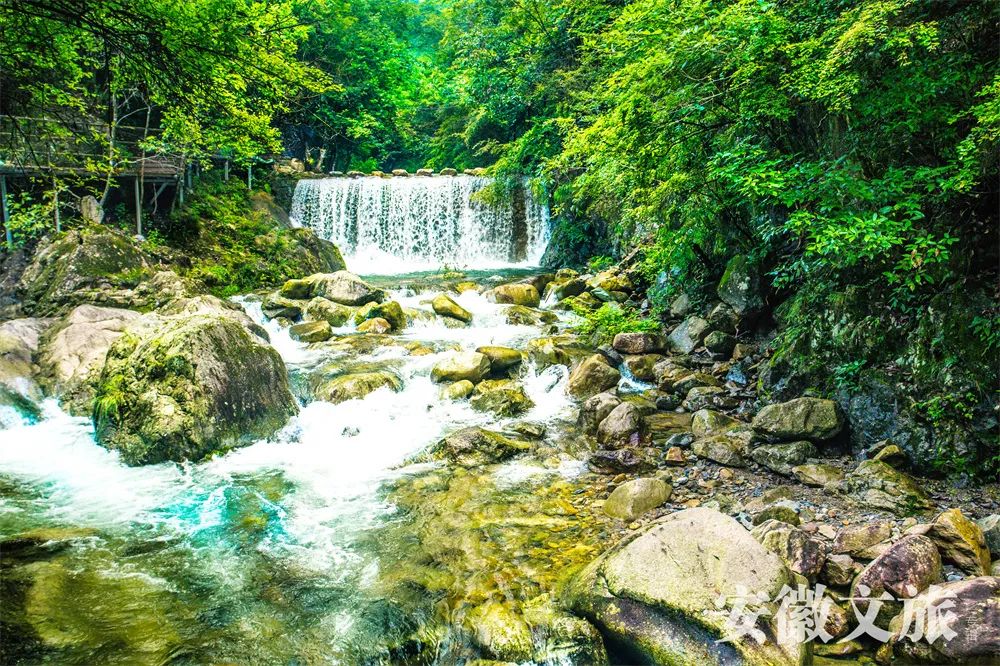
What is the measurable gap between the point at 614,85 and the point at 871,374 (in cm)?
464

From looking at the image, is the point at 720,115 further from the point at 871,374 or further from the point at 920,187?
the point at 871,374

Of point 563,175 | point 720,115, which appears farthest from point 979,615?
point 563,175

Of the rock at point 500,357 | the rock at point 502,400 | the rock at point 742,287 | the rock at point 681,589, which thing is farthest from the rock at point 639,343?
the rock at point 681,589

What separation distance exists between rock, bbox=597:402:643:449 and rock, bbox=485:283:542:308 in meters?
6.82

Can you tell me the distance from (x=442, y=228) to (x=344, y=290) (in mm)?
7332

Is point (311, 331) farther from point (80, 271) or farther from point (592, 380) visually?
point (592, 380)

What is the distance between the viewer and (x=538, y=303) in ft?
45.4

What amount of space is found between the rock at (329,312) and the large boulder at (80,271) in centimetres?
355

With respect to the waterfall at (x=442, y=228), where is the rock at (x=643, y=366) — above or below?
below

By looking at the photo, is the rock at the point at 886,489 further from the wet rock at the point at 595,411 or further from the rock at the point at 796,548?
the wet rock at the point at 595,411

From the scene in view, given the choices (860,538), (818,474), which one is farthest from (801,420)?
(860,538)

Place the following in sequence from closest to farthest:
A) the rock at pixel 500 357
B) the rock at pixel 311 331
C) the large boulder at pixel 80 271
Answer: the rock at pixel 500 357 → the large boulder at pixel 80 271 → the rock at pixel 311 331

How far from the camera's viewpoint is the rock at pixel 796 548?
3787 millimetres

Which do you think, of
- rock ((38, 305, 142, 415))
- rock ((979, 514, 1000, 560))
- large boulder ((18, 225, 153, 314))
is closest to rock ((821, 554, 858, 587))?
rock ((979, 514, 1000, 560))
